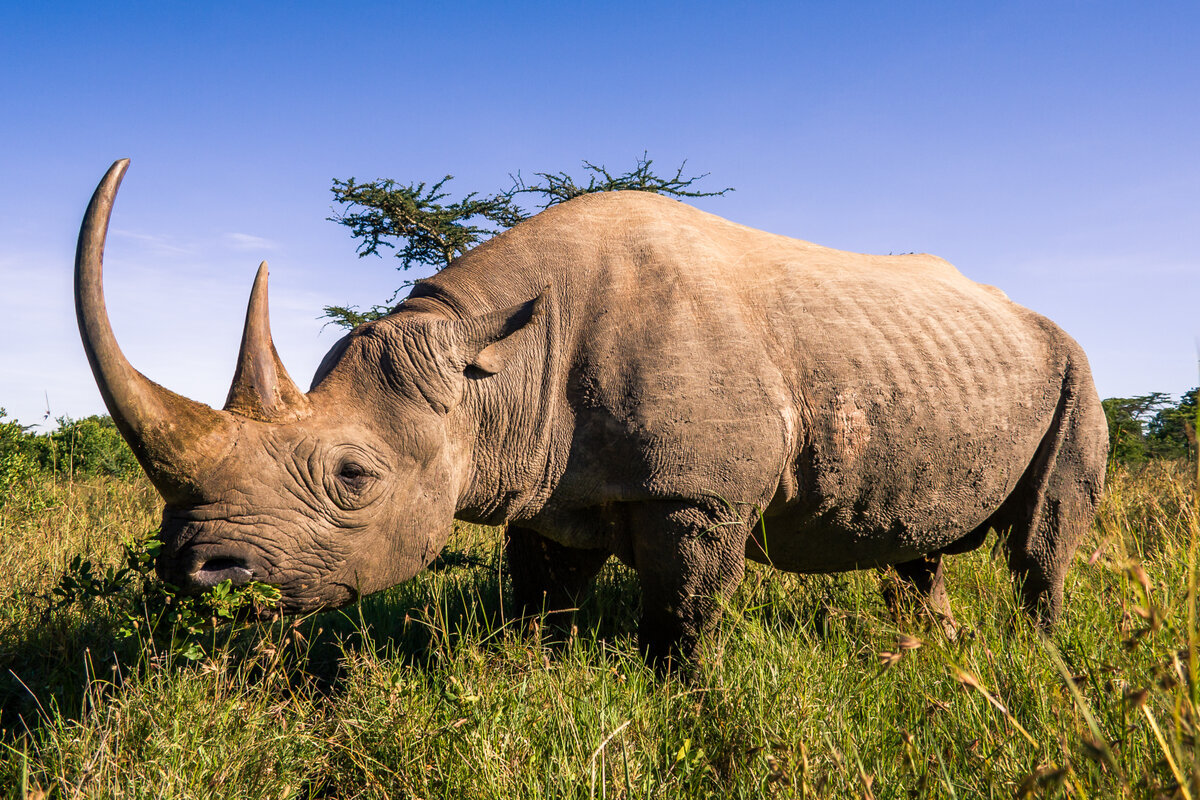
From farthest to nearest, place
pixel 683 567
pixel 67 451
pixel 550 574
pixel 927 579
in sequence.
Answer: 1. pixel 67 451
2. pixel 927 579
3. pixel 550 574
4. pixel 683 567

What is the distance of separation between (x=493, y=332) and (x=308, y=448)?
2.80 ft

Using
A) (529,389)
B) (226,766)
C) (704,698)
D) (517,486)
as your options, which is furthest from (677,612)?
(226,766)

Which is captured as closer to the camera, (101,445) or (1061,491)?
(1061,491)

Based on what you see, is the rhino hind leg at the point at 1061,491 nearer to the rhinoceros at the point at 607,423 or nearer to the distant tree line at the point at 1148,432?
the rhinoceros at the point at 607,423

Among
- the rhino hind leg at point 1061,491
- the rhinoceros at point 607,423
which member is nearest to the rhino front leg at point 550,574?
the rhinoceros at point 607,423

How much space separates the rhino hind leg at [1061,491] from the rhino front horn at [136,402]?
3895 mm

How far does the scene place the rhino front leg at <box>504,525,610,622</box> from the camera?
4293mm

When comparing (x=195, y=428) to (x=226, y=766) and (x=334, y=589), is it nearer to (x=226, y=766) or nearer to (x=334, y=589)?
(x=334, y=589)

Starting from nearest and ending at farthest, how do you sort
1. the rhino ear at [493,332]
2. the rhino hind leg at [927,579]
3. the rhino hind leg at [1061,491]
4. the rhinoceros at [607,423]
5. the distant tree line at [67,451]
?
the rhinoceros at [607,423], the rhino ear at [493,332], the rhino hind leg at [1061,491], the rhino hind leg at [927,579], the distant tree line at [67,451]

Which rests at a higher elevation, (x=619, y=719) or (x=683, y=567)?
(x=683, y=567)

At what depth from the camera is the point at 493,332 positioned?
3.55 m

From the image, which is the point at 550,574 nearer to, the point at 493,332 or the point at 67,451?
the point at 493,332

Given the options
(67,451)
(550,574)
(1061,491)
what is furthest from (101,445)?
(1061,491)

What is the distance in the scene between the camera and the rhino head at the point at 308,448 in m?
2.86
